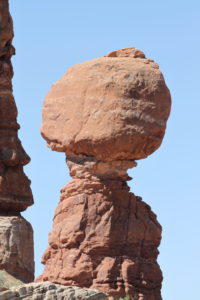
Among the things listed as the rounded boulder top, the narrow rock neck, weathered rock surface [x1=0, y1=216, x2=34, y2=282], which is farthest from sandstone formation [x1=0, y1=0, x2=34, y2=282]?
the narrow rock neck

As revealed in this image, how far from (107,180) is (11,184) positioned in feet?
34.3

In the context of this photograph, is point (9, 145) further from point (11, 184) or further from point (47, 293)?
point (47, 293)

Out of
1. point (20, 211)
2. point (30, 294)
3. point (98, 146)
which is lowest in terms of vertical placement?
point (30, 294)

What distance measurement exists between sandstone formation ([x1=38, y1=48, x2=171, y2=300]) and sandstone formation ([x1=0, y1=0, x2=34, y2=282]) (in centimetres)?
944

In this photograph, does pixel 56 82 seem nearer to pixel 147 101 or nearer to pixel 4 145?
pixel 147 101

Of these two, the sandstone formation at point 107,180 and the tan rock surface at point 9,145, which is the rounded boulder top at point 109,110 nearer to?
the sandstone formation at point 107,180

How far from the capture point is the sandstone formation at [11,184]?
3166 cm

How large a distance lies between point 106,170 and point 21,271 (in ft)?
38.2

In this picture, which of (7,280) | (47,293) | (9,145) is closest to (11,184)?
(9,145)

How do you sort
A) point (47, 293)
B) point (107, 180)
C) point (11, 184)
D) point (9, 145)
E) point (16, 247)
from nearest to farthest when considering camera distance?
point (47, 293) < point (16, 247) < point (11, 184) < point (9, 145) < point (107, 180)

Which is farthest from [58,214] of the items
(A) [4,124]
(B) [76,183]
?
(A) [4,124]

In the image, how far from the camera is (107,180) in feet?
141

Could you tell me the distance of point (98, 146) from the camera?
1683 inches

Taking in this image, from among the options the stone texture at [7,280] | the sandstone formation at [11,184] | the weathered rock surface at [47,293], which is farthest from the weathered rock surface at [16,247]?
the weathered rock surface at [47,293]
